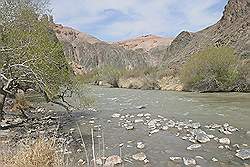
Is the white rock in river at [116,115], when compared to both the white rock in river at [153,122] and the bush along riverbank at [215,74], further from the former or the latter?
the bush along riverbank at [215,74]

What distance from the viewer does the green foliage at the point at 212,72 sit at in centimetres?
4112

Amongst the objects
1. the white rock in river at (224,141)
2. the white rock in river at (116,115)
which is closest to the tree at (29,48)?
the white rock in river at (116,115)

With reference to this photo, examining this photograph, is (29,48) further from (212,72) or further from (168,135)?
(212,72)

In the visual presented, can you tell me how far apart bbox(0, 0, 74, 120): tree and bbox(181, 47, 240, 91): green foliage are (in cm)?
2796

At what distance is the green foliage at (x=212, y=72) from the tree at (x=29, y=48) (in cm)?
2796

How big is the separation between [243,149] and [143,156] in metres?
3.31

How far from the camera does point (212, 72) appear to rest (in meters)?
42.2

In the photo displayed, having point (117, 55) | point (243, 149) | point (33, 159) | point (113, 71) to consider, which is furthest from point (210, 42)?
point (33, 159)

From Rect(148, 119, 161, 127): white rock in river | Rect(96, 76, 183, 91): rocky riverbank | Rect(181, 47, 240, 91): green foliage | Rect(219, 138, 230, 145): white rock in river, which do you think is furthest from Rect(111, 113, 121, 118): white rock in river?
Rect(96, 76, 183, 91): rocky riverbank

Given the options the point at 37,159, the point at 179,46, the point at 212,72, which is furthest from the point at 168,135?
the point at 179,46

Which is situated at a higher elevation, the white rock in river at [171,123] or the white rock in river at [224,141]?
the white rock in river at [224,141]

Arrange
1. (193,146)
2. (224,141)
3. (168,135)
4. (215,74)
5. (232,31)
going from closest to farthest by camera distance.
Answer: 1. (193,146)
2. (224,141)
3. (168,135)
4. (215,74)
5. (232,31)

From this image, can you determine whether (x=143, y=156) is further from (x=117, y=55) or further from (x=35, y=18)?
(x=117, y=55)

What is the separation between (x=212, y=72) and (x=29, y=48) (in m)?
30.9
